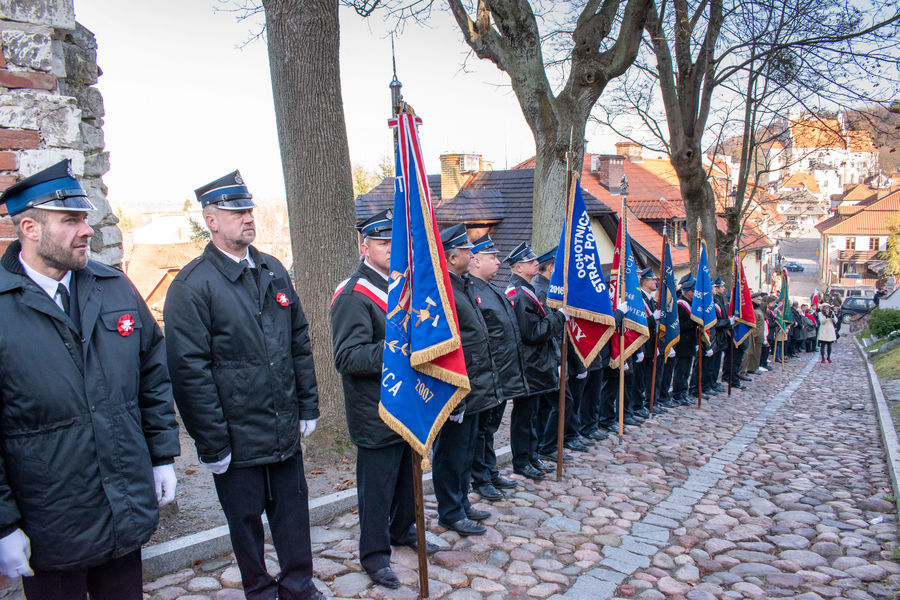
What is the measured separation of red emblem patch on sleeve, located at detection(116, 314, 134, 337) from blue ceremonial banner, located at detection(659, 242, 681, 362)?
8213mm

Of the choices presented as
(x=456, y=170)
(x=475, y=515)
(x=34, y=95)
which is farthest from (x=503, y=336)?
(x=456, y=170)

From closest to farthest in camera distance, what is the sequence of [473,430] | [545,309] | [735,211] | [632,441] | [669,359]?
1. [473,430]
2. [545,309]
3. [632,441]
4. [669,359]
5. [735,211]

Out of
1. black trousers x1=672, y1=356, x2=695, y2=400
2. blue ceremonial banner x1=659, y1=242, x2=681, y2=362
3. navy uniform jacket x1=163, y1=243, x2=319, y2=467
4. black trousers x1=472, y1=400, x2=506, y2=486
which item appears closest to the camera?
navy uniform jacket x1=163, y1=243, x2=319, y2=467

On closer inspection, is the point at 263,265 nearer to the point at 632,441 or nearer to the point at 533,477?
the point at 533,477

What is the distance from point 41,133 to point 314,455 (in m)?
3.44

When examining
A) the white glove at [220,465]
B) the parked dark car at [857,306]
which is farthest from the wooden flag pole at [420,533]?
the parked dark car at [857,306]

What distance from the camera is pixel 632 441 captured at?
8.27 metres

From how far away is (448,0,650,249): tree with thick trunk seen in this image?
934 cm

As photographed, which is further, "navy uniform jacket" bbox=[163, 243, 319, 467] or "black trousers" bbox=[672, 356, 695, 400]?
"black trousers" bbox=[672, 356, 695, 400]

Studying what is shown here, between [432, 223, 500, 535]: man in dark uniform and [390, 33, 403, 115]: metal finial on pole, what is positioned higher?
[390, 33, 403, 115]: metal finial on pole

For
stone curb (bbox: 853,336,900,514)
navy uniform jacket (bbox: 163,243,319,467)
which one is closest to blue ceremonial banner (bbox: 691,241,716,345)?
stone curb (bbox: 853,336,900,514)

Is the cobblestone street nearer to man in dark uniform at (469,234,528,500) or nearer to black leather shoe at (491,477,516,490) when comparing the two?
black leather shoe at (491,477,516,490)

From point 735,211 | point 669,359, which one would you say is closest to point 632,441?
point 669,359

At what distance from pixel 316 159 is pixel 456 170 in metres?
18.8
